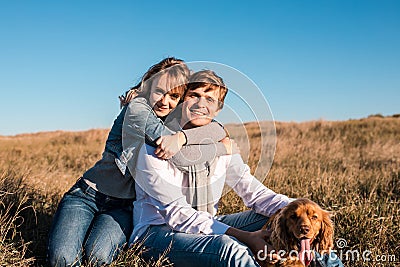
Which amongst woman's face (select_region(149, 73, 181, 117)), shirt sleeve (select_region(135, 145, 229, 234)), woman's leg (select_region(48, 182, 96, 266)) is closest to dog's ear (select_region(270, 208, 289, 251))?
shirt sleeve (select_region(135, 145, 229, 234))

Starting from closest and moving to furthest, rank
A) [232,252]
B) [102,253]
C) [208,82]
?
1. [232,252]
2. [102,253]
3. [208,82]

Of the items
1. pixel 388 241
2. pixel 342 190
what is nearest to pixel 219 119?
pixel 388 241

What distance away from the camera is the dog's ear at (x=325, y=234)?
8.25 feet

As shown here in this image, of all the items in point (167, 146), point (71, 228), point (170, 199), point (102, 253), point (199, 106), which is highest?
point (199, 106)

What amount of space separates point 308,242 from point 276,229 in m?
0.20

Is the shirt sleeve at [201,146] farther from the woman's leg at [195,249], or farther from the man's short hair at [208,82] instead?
the woman's leg at [195,249]

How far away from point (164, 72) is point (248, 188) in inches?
38.5

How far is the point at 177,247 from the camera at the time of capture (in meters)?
2.59

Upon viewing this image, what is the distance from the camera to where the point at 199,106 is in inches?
118

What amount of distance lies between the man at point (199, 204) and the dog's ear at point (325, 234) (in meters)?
0.32

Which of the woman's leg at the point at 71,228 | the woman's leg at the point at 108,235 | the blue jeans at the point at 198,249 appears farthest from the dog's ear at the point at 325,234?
the woman's leg at the point at 71,228

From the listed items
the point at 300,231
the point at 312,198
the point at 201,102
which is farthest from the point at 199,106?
the point at 312,198

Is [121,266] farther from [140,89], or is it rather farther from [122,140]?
[140,89]

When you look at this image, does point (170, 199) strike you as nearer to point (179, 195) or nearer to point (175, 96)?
point (179, 195)
